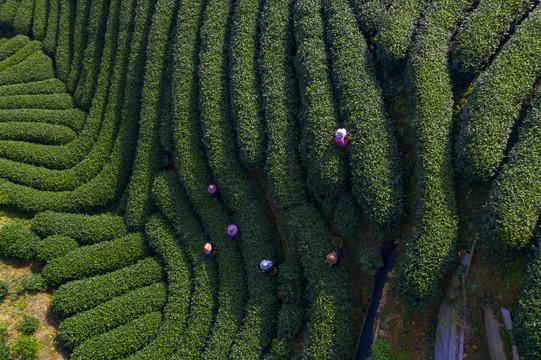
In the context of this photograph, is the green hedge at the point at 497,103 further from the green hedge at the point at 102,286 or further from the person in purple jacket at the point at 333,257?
the green hedge at the point at 102,286

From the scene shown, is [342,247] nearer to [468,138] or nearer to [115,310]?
[468,138]

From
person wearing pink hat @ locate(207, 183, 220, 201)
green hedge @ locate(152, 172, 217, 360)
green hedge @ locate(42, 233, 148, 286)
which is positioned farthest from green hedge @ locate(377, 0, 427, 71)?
green hedge @ locate(42, 233, 148, 286)

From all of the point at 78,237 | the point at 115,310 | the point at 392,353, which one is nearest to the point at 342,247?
the point at 392,353

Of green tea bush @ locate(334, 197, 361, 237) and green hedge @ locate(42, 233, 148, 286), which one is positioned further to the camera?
green hedge @ locate(42, 233, 148, 286)

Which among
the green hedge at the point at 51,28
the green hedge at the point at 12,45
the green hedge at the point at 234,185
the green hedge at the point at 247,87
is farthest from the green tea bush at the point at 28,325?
the green hedge at the point at 12,45

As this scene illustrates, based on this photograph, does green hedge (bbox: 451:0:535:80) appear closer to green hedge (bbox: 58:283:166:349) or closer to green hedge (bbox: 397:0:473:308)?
green hedge (bbox: 397:0:473:308)

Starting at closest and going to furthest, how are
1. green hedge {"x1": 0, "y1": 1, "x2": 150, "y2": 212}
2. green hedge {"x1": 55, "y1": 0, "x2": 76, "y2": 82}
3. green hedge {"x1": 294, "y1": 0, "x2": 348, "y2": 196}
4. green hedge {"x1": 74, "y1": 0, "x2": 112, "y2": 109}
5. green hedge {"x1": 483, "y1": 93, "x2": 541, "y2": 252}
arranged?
green hedge {"x1": 483, "y1": 93, "x2": 541, "y2": 252} < green hedge {"x1": 294, "y1": 0, "x2": 348, "y2": 196} < green hedge {"x1": 0, "y1": 1, "x2": 150, "y2": 212} < green hedge {"x1": 74, "y1": 0, "x2": 112, "y2": 109} < green hedge {"x1": 55, "y1": 0, "x2": 76, "y2": 82}
